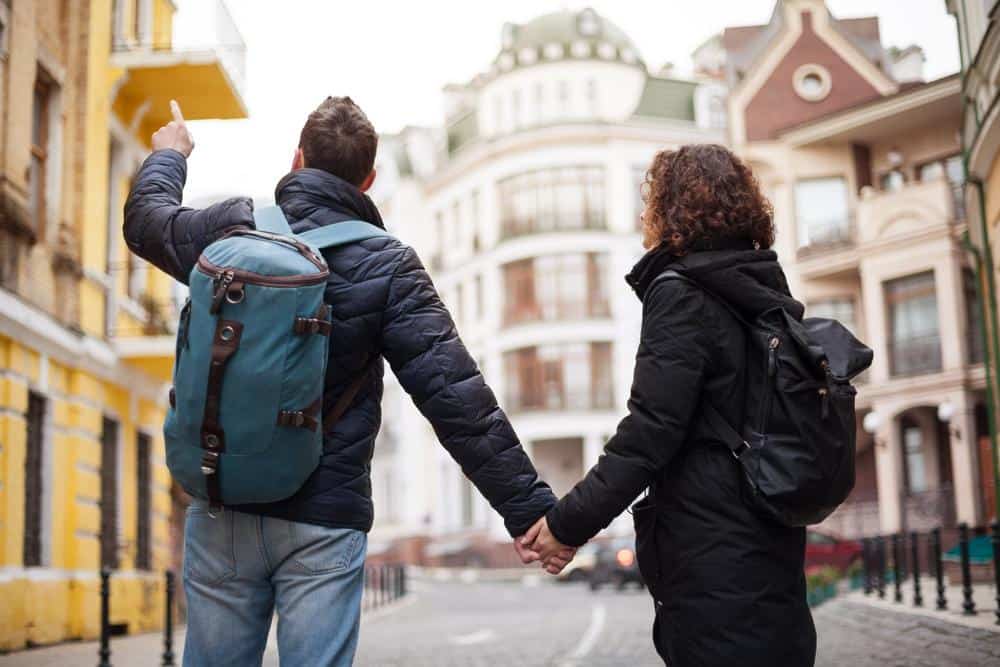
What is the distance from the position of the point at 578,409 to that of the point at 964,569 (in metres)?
40.1

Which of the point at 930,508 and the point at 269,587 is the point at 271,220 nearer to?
the point at 269,587

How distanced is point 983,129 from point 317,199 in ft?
34.9

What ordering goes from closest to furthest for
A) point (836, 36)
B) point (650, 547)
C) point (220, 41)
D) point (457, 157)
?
point (650, 547) → point (220, 41) → point (836, 36) → point (457, 157)

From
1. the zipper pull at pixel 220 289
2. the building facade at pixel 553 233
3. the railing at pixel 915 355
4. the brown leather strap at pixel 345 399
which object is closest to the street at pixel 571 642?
the brown leather strap at pixel 345 399

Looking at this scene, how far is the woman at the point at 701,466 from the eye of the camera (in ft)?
11.7

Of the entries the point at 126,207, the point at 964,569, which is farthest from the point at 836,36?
the point at 126,207

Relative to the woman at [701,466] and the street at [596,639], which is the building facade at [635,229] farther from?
the woman at [701,466]

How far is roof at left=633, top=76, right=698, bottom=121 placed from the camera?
5606 cm

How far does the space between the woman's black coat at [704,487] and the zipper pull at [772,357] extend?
110 mm

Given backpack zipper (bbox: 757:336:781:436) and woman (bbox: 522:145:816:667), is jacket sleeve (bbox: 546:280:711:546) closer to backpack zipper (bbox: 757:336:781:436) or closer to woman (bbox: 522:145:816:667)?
woman (bbox: 522:145:816:667)

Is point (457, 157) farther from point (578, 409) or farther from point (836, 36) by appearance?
point (836, 36)

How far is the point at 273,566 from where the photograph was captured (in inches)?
140

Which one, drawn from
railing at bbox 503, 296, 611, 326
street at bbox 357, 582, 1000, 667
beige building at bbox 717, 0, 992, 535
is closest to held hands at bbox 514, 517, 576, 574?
street at bbox 357, 582, 1000, 667

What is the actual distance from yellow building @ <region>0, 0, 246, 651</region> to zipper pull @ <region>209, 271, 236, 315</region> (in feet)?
30.8
